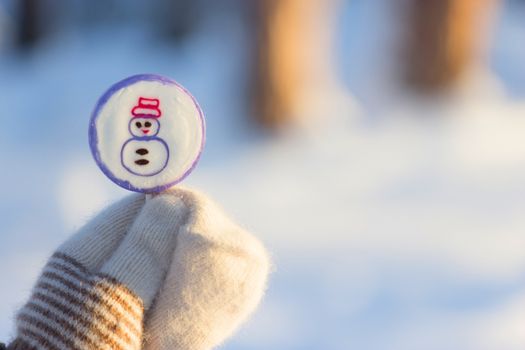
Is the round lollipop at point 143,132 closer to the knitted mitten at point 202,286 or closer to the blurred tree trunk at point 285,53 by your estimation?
the knitted mitten at point 202,286

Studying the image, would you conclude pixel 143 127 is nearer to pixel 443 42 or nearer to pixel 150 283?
pixel 150 283

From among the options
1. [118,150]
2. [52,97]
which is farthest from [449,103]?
[118,150]

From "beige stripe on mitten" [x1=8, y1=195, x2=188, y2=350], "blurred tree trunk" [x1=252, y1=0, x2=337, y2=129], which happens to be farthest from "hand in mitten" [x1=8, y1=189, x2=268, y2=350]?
"blurred tree trunk" [x1=252, y1=0, x2=337, y2=129]

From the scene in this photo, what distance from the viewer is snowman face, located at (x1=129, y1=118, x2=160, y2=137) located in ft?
2.67

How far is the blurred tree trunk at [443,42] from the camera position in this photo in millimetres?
3209

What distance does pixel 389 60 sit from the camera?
10.7 ft

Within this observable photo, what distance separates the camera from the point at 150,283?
2.55 ft

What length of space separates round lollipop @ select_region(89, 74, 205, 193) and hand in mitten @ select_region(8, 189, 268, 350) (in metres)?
0.03

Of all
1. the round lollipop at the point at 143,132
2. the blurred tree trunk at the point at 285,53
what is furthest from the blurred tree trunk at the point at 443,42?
the round lollipop at the point at 143,132

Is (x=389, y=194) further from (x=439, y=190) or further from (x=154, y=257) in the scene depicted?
(x=154, y=257)

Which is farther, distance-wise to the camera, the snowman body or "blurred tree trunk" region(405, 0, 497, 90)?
"blurred tree trunk" region(405, 0, 497, 90)

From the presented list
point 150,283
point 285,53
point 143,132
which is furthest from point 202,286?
point 285,53

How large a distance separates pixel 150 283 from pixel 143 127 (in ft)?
0.46

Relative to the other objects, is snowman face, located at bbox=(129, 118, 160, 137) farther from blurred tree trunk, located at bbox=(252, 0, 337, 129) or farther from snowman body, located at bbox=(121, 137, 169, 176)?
blurred tree trunk, located at bbox=(252, 0, 337, 129)
